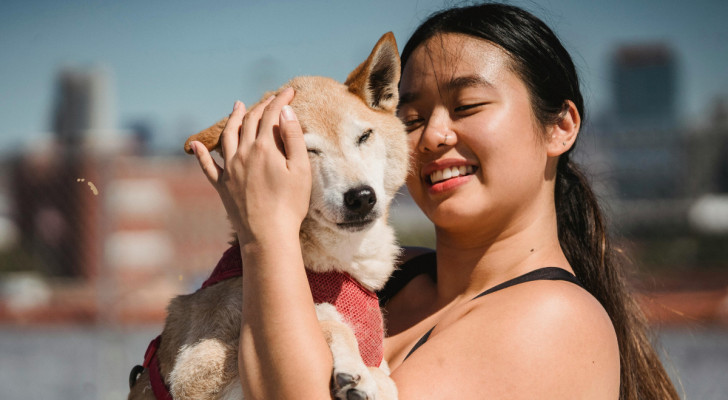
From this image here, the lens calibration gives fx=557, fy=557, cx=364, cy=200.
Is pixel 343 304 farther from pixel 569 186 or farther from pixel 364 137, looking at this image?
pixel 569 186

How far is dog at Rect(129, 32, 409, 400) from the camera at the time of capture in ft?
5.55

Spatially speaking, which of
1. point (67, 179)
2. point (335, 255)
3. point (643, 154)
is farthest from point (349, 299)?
point (643, 154)

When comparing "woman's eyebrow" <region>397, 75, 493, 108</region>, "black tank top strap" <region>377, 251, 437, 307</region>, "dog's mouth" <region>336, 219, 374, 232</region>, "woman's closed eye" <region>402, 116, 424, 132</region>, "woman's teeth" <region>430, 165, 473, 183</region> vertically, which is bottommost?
"black tank top strap" <region>377, 251, 437, 307</region>

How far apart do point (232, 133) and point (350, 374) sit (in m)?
0.81

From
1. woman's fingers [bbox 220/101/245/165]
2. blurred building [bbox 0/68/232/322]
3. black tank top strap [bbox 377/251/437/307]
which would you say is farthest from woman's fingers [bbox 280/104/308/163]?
blurred building [bbox 0/68/232/322]

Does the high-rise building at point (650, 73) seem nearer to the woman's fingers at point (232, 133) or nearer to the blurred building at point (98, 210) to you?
the blurred building at point (98, 210)

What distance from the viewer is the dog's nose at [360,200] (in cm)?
189

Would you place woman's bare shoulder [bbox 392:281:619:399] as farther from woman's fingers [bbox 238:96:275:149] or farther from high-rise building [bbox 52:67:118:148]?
high-rise building [bbox 52:67:118:148]

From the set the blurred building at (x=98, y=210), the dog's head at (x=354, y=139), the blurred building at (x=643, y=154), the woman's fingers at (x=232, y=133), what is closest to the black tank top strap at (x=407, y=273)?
the dog's head at (x=354, y=139)

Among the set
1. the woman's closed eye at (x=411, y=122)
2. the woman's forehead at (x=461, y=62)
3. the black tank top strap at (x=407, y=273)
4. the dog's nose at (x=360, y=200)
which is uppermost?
the woman's forehead at (x=461, y=62)

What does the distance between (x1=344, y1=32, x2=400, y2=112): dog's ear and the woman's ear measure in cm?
68

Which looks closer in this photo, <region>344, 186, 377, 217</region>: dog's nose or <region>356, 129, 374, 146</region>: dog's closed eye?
<region>344, 186, 377, 217</region>: dog's nose

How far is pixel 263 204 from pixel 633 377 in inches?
→ 62.8

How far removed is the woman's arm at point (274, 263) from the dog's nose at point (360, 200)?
0.29 m
